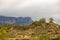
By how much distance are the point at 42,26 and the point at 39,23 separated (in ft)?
13.6

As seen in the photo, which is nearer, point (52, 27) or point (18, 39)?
point (18, 39)

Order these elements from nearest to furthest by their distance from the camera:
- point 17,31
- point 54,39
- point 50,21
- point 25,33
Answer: point 54,39 < point 25,33 < point 17,31 < point 50,21

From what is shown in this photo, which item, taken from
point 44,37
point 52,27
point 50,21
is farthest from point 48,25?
point 44,37

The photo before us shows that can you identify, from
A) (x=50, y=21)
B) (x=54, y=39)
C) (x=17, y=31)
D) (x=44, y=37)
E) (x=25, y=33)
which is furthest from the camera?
(x=50, y=21)

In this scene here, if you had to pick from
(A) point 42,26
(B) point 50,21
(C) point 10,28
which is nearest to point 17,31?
(C) point 10,28

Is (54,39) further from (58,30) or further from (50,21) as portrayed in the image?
(50,21)

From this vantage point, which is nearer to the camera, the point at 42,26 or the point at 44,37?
the point at 44,37

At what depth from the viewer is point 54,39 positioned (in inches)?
3236

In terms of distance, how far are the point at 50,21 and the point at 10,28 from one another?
902 inches

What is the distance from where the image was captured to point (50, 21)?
12219 centimetres

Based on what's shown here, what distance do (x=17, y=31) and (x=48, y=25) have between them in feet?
48.6

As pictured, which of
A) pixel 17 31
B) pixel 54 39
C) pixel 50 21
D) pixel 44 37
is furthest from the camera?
pixel 50 21

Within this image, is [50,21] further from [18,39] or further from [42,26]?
[18,39]

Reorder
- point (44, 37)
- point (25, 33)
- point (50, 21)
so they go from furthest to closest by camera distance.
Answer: point (50, 21), point (25, 33), point (44, 37)
